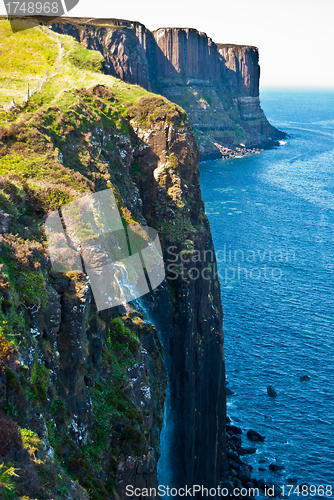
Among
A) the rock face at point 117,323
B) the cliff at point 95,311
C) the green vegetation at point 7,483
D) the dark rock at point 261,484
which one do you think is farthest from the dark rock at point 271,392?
the green vegetation at point 7,483

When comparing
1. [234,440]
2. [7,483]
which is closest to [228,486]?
[234,440]

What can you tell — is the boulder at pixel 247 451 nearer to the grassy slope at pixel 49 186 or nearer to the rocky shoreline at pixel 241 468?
the rocky shoreline at pixel 241 468

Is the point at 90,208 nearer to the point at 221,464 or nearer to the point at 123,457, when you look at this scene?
the point at 123,457

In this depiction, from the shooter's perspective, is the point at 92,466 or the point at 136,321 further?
the point at 136,321

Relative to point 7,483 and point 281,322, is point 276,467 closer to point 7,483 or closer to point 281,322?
point 281,322

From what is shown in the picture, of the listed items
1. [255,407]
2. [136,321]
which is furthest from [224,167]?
[136,321]

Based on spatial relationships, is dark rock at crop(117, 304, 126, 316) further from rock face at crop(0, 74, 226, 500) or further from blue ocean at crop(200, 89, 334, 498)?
blue ocean at crop(200, 89, 334, 498)

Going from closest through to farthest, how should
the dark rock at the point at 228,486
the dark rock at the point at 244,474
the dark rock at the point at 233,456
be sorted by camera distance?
the dark rock at the point at 228,486 < the dark rock at the point at 244,474 < the dark rock at the point at 233,456
